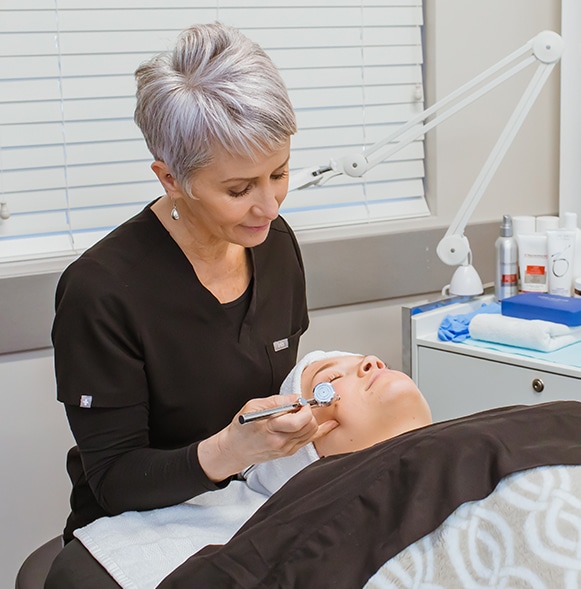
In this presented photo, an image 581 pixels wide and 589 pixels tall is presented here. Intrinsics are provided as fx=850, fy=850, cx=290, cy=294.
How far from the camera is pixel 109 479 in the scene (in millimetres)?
1110

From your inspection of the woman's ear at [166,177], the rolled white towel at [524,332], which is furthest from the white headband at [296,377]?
the rolled white towel at [524,332]

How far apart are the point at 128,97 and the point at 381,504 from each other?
1.10 m

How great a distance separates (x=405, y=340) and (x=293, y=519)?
32.7 inches

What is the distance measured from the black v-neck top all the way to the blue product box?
0.54 m

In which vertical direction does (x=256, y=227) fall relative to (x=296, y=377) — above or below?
above

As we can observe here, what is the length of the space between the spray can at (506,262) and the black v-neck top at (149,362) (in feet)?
2.04

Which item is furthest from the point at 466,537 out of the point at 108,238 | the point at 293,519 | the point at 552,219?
the point at 552,219

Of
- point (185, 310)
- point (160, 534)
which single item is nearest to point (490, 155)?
point (185, 310)

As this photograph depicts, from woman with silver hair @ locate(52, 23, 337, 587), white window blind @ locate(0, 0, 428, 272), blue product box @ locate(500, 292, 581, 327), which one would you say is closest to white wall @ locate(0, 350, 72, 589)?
white window blind @ locate(0, 0, 428, 272)

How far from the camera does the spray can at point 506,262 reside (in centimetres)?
173

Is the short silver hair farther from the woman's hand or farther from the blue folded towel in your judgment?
the blue folded towel

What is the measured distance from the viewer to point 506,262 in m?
1.74

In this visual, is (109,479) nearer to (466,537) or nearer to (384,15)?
(466,537)

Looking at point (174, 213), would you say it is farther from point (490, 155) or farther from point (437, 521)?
point (490, 155)
